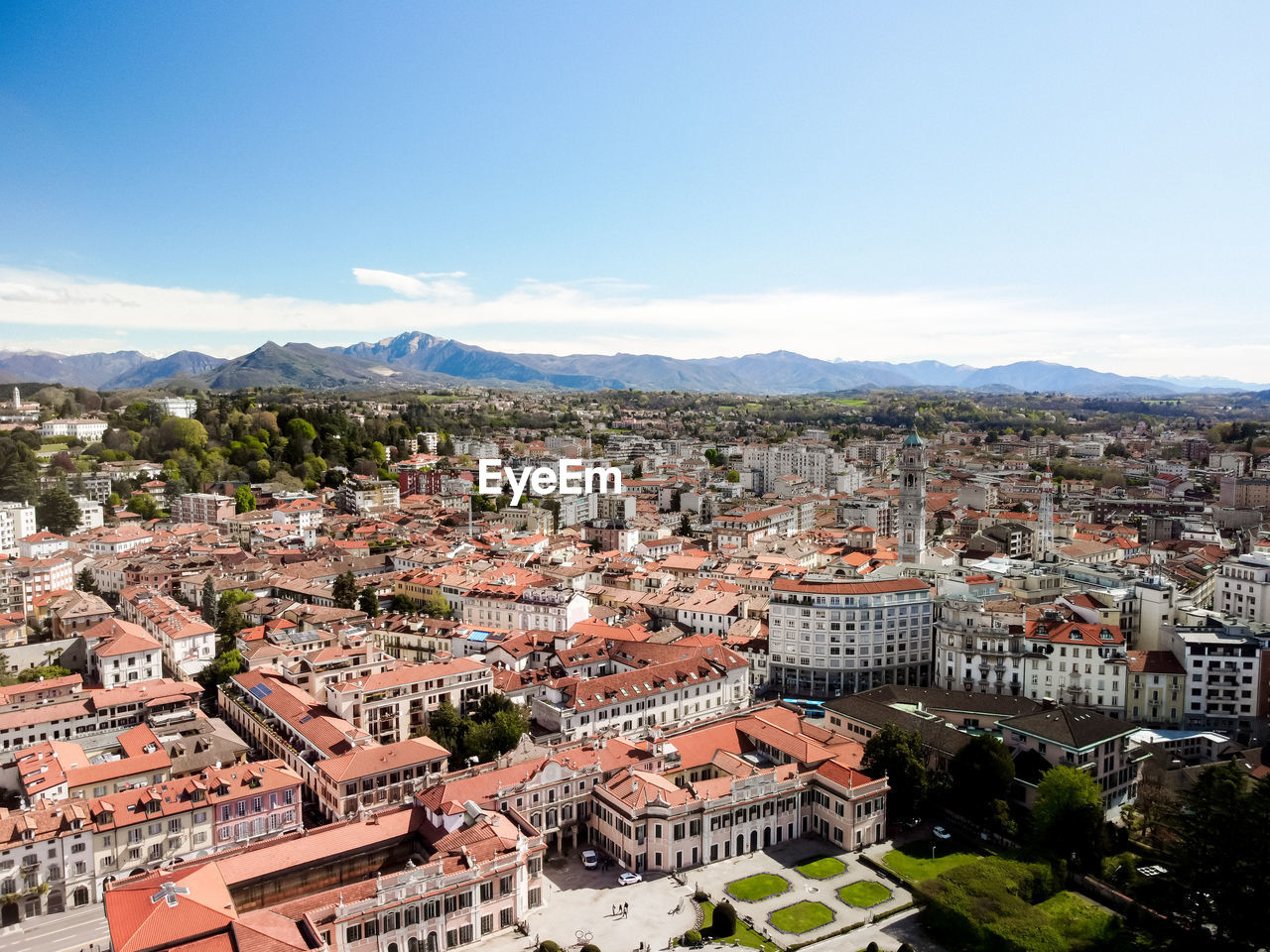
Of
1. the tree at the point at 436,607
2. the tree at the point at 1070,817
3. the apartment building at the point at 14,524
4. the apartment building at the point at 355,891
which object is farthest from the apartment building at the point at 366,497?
the tree at the point at 1070,817

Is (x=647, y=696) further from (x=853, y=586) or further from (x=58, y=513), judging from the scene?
(x=58, y=513)

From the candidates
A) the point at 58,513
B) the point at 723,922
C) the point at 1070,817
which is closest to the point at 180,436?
the point at 58,513

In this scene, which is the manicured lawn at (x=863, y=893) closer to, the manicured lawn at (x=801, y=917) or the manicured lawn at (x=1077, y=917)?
the manicured lawn at (x=801, y=917)

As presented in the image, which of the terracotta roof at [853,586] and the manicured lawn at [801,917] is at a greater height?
the terracotta roof at [853,586]

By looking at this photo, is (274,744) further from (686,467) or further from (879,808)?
(686,467)

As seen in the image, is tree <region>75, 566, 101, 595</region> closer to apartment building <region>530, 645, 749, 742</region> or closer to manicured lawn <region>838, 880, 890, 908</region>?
apartment building <region>530, 645, 749, 742</region>

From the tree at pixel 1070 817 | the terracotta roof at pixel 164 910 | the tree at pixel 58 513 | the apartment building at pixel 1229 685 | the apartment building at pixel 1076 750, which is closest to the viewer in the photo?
the terracotta roof at pixel 164 910
